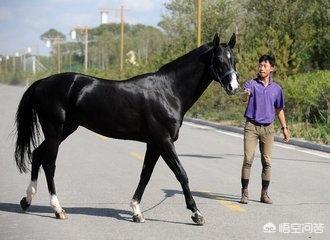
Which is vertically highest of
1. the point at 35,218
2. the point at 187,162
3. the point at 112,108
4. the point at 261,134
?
the point at 112,108

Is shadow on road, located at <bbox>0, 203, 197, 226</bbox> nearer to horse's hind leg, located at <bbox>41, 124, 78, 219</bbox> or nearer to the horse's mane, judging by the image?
horse's hind leg, located at <bbox>41, 124, 78, 219</bbox>

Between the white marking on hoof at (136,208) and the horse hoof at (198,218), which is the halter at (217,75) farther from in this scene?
the white marking on hoof at (136,208)

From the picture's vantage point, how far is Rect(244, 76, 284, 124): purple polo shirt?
314 inches

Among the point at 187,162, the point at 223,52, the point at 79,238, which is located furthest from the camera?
the point at 187,162

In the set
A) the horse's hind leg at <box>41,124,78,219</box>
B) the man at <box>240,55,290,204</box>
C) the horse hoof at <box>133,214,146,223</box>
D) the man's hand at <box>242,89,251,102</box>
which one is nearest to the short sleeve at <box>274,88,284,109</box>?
the man at <box>240,55,290,204</box>

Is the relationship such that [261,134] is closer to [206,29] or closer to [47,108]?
[47,108]

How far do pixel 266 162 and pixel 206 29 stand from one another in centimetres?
3078

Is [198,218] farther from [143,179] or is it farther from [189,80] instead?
[189,80]

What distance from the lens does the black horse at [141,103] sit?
6.75m

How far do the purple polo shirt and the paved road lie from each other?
3.74 ft

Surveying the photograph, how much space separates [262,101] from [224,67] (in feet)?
4.78

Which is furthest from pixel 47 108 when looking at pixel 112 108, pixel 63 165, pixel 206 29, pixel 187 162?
pixel 206 29

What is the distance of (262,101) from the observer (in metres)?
7.98

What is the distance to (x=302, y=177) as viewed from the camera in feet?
35.0
